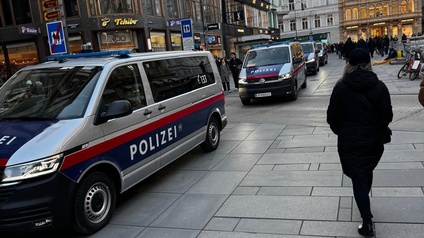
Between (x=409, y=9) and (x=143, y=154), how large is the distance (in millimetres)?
89826

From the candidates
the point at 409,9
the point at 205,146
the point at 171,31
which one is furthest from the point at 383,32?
the point at 205,146

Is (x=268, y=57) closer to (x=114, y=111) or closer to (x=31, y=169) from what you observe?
(x=114, y=111)

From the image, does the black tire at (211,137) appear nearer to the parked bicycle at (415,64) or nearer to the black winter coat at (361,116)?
the black winter coat at (361,116)

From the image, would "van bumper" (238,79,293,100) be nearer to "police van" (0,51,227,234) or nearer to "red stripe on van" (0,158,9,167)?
"police van" (0,51,227,234)

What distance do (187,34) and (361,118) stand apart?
552 inches

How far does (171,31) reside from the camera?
1180 inches

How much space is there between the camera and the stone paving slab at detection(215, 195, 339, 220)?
4504 mm

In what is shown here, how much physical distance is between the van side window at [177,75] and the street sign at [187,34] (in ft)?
29.6

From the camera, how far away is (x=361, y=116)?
3.70 metres

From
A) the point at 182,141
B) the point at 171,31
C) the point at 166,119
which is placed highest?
the point at 171,31

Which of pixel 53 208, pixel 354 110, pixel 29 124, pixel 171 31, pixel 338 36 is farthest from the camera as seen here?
pixel 338 36

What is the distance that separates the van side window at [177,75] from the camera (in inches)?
232

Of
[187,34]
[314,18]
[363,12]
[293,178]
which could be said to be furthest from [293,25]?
[293,178]

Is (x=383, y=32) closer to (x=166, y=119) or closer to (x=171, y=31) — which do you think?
(x=171, y=31)
